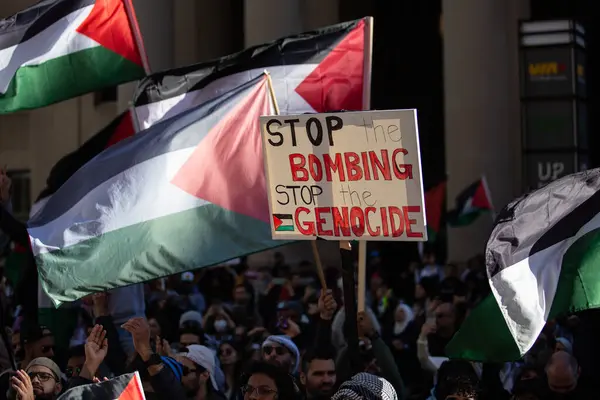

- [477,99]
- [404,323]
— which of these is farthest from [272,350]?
[477,99]

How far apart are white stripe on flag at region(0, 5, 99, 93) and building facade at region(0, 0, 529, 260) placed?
12.1 meters

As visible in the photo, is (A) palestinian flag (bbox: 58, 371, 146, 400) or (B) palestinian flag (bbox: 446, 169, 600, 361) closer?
(A) palestinian flag (bbox: 58, 371, 146, 400)

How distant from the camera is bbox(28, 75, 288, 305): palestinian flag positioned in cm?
724

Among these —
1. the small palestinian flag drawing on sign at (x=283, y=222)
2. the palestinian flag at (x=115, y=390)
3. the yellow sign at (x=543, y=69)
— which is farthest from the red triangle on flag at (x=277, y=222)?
the yellow sign at (x=543, y=69)

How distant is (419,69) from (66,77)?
70.7ft

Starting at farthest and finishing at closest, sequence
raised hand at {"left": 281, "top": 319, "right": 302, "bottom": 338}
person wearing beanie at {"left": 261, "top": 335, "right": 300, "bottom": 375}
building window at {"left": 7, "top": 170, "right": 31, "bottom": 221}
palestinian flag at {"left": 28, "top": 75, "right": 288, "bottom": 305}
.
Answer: building window at {"left": 7, "top": 170, "right": 31, "bottom": 221}
raised hand at {"left": 281, "top": 319, "right": 302, "bottom": 338}
person wearing beanie at {"left": 261, "top": 335, "right": 300, "bottom": 375}
palestinian flag at {"left": 28, "top": 75, "right": 288, "bottom": 305}

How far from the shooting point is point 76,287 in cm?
715

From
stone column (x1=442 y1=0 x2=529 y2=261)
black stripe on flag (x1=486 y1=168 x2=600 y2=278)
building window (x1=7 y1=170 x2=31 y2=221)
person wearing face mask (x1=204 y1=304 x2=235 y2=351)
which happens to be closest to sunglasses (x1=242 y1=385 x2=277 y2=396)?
black stripe on flag (x1=486 y1=168 x2=600 y2=278)

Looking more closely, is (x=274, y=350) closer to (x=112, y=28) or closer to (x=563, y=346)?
(x=563, y=346)

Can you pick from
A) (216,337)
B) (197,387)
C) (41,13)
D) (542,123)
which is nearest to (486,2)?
(542,123)

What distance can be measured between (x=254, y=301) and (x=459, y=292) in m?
3.96

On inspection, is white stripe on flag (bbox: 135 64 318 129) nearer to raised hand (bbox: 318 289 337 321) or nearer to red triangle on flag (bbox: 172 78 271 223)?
red triangle on flag (bbox: 172 78 271 223)

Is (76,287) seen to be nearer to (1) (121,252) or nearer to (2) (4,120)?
(1) (121,252)

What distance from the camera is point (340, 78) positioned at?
9031mm
